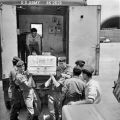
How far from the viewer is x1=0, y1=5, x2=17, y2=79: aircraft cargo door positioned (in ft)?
19.4

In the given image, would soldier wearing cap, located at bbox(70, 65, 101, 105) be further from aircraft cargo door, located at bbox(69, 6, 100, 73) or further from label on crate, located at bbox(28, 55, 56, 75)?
aircraft cargo door, located at bbox(69, 6, 100, 73)

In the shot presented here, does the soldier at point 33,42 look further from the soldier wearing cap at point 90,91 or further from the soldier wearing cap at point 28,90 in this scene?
the soldier wearing cap at point 90,91

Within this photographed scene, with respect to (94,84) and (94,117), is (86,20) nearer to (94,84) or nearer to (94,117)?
(94,84)

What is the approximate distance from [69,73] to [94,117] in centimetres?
326

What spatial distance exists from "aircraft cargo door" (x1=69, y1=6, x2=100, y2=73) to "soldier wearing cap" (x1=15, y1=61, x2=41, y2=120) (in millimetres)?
1192

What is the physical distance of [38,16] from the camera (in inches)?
Result: 343

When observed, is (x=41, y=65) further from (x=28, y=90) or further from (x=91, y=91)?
(x=91, y=91)

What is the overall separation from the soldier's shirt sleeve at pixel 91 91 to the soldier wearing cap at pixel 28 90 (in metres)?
1.29

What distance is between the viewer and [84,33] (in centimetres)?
609

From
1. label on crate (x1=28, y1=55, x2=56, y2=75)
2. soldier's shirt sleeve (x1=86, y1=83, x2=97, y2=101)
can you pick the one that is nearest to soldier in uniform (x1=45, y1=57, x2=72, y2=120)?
label on crate (x1=28, y1=55, x2=56, y2=75)

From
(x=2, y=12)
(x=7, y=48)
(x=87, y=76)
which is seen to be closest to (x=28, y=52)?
(x=7, y=48)

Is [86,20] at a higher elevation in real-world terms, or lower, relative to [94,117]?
higher

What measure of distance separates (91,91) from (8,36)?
247 cm

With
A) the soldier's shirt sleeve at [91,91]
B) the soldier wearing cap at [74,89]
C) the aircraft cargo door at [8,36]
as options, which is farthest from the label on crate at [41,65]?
the soldier's shirt sleeve at [91,91]
